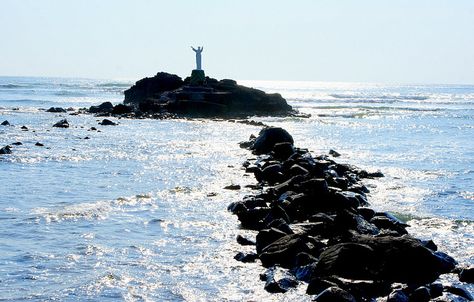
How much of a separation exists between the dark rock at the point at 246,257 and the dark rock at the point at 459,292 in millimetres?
3869

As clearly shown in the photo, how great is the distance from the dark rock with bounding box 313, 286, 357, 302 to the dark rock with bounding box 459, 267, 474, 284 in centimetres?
285

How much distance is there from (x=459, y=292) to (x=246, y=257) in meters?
4.23

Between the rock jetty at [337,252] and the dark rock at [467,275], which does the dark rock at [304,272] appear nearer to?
the rock jetty at [337,252]

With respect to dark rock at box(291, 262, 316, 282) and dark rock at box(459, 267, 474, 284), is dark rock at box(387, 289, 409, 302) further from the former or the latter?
dark rock at box(459, 267, 474, 284)

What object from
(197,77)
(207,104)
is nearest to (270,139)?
(207,104)

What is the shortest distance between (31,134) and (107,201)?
1105 inches

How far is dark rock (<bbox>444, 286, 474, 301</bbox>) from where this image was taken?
10.5 meters

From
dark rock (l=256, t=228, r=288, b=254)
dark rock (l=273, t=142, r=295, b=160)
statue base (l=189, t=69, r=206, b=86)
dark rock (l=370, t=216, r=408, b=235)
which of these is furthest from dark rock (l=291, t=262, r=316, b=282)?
statue base (l=189, t=69, r=206, b=86)

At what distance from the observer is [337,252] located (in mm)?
11273

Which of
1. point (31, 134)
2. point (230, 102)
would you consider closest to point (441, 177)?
point (31, 134)

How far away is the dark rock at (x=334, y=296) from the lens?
9.71 m

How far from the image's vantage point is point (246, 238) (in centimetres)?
1411

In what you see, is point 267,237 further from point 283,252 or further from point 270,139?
point 270,139

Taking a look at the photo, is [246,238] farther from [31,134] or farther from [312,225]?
[31,134]
